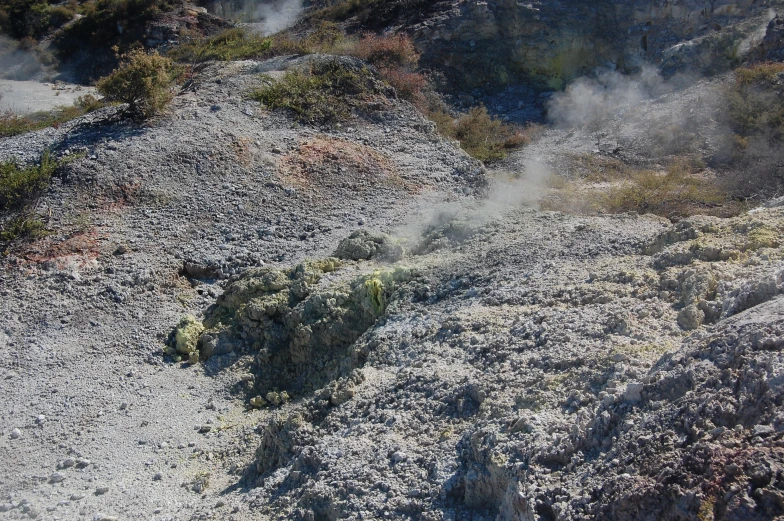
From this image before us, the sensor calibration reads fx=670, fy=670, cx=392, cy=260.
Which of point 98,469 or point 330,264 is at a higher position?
point 330,264

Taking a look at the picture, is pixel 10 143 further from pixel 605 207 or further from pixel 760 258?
pixel 760 258

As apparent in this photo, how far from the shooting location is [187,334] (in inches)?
317

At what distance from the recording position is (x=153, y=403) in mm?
7230

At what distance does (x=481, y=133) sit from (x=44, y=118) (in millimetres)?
9710

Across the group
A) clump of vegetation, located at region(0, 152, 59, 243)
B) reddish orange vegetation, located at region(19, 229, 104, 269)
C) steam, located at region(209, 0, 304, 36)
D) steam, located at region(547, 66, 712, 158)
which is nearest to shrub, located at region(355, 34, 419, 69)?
steam, located at region(547, 66, 712, 158)

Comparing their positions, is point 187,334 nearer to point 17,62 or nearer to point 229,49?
point 229,49

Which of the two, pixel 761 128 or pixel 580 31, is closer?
pixel 761 128

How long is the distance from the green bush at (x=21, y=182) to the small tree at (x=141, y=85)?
6.34 ft

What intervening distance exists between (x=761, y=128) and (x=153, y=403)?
12017mm

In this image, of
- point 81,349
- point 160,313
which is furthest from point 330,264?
point 81,349

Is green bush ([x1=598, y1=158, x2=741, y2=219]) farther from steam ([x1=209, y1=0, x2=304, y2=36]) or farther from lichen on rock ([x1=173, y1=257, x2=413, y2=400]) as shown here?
steam ([x1=209, y1=0, x2=304, y2=36])

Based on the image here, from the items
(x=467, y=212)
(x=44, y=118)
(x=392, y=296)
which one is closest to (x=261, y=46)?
(x=44, y=118)

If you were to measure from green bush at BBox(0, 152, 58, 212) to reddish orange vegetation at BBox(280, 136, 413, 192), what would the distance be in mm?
3549

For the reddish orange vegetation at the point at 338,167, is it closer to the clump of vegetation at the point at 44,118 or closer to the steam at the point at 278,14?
the clump of vegetation at the point at 44,118
